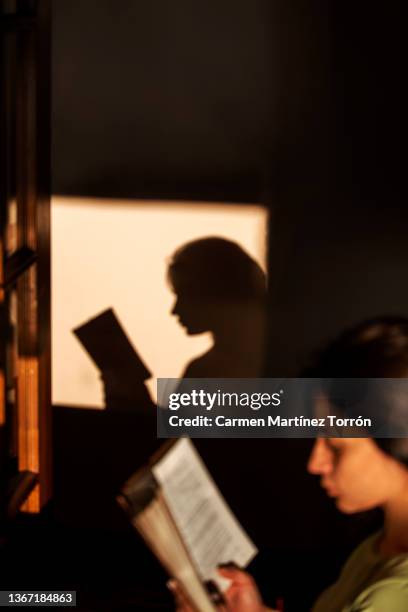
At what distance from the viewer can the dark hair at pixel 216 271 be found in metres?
2.07

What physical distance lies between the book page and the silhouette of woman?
3.17 feet

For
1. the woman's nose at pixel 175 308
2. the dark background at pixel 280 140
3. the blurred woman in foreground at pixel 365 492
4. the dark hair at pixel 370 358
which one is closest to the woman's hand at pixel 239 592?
the blurred woman in foreground at pixel 365 492

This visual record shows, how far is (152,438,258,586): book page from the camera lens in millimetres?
1018

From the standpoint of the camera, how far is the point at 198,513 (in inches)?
42.4

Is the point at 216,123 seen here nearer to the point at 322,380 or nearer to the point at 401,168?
the point at 401,168

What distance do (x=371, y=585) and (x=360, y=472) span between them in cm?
19

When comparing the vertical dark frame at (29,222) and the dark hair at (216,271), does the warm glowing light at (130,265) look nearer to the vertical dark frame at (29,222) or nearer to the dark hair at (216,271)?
the dark hair at (216,271)

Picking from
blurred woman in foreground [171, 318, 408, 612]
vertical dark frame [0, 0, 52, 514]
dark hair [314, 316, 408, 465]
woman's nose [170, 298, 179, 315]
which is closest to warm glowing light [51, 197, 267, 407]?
woman's nose [170, 298, 179, 315]

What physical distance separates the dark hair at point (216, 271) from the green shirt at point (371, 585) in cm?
98

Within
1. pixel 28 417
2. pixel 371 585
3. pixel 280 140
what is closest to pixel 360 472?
pixel 371 585

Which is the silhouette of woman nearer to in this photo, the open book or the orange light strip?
the orange light strip

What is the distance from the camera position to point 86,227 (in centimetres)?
214

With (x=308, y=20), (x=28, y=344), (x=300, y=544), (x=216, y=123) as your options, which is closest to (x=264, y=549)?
(x=300, y=544)

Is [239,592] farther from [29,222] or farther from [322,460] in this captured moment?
[29,222]
